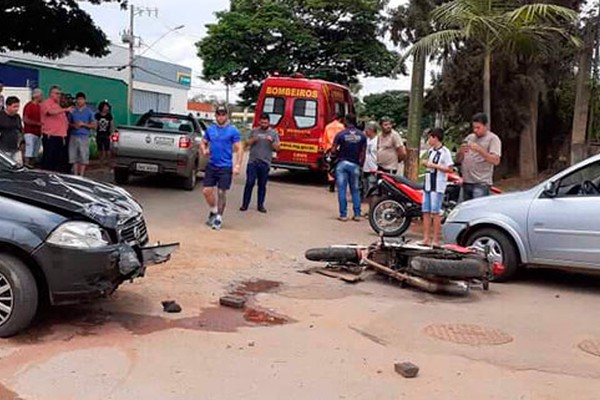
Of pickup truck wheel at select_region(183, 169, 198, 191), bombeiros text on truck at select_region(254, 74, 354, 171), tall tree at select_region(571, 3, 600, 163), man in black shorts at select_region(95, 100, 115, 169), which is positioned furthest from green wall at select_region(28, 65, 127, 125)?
tall tree at select_region(571, 3, 600, 163)

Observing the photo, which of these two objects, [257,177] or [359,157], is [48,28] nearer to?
[257,177]

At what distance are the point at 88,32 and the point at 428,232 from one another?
40.2 ft

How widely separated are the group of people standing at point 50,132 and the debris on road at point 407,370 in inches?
329

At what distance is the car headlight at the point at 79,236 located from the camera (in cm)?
530

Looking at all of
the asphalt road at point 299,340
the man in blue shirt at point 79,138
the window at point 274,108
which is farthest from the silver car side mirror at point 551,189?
the window at point 274,108

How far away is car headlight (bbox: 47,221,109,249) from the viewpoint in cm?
530

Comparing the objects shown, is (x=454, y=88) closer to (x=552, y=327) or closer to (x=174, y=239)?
(x=174, y=239)

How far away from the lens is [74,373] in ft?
15.5

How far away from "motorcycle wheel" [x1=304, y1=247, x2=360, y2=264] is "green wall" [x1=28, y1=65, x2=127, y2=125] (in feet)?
95.7

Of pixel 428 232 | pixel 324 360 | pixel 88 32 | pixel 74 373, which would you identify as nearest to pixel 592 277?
pixel 428 232

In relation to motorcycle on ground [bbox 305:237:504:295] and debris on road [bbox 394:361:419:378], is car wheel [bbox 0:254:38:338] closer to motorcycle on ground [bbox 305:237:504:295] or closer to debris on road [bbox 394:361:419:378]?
debris on road [bbox 394:361:419:378]

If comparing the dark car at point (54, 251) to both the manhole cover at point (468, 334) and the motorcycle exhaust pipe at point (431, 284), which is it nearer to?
the manhole cover at point (468, 334)

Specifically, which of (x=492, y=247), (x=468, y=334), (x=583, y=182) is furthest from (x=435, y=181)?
(x=468, y=334)

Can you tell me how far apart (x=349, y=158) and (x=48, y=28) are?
9.71 metres
